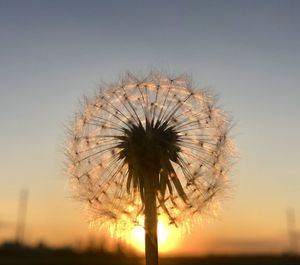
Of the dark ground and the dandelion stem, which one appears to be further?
the dark ground

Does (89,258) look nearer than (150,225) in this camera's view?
No

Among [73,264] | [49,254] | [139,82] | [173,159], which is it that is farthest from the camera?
[49,254]

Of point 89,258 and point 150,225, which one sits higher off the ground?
point 89,258

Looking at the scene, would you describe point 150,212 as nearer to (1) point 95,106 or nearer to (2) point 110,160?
(2) point 110,160

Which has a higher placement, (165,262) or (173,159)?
(173,159)

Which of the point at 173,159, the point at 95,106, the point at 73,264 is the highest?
the point at 95,106

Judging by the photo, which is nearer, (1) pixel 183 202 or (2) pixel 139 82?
(1) pixel 183 202

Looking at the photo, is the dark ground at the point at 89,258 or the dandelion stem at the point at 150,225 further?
the dark ground at the point at 89,258

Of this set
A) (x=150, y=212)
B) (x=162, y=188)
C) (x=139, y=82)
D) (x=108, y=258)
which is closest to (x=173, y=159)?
(x=162, y=188)
